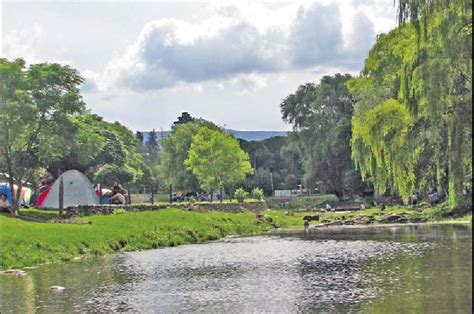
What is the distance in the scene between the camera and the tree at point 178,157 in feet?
378

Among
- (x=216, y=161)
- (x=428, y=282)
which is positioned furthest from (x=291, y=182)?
(x=428, y=282)

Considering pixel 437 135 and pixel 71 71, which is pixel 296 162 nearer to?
pixel 71 71

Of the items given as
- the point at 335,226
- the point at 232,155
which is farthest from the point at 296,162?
the point at 335,226

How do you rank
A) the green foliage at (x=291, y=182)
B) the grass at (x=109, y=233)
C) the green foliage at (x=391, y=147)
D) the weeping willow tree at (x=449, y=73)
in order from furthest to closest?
the green foliage at (x=291, y=182) < the grass at (x=109, y=233) < the green foliage at (x=391, y=147) < the weeping willow tree at (x=449, y=73)

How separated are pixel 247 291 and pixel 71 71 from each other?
37.9 meters

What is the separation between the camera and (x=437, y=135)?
22469 millimetres

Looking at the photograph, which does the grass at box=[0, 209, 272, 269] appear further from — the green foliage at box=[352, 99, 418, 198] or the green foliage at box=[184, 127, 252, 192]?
the green foliage at box=[184, 127, 252, 192]

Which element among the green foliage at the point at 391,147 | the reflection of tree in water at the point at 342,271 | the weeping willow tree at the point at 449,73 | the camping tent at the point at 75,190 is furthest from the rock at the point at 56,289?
the camping tent at the point at 75,190

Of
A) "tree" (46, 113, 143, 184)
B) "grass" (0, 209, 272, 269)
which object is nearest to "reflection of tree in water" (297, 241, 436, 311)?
"grass" (0, 209, 272, 269)

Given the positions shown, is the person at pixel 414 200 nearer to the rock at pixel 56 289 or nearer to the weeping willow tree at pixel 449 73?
the weeping willow tree at pixel 449 73

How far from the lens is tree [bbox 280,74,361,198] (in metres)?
89.6

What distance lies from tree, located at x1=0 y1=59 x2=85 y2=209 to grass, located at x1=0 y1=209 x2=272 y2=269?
18.6 feet

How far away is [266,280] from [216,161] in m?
68.5

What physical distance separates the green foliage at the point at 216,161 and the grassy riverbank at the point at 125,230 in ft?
84.7
